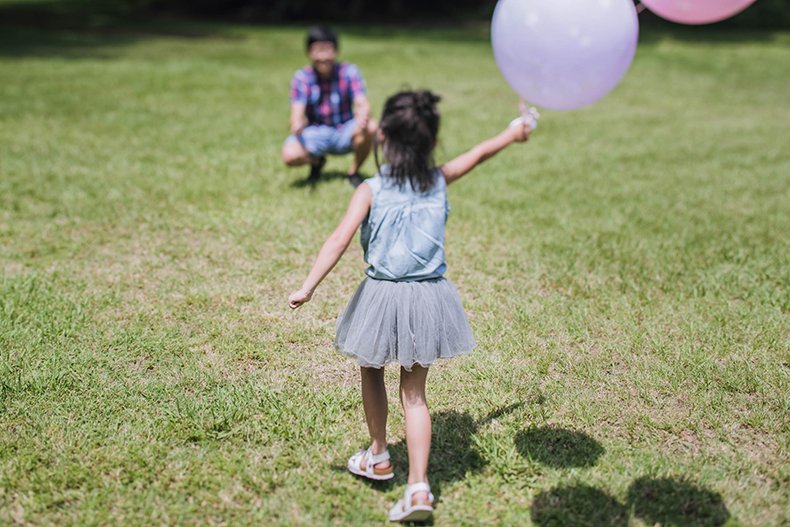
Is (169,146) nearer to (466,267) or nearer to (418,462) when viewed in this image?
(466,267)

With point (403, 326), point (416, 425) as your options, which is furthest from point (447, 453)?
point (403, 326)

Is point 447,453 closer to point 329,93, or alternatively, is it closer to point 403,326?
point 403,326

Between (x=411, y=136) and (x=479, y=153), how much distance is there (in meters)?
0.31

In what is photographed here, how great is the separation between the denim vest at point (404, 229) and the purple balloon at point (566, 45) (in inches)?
21.7

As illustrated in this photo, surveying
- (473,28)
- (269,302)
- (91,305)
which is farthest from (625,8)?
(473,28)

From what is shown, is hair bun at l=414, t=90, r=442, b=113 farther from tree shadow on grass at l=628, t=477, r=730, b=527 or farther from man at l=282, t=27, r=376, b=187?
man at l=282, t=27, r=376, b=187

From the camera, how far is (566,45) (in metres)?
2.90

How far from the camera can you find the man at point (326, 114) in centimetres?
652

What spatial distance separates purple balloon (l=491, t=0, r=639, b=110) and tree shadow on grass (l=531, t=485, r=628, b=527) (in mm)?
1441

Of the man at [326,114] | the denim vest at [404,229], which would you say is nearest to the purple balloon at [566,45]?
the denim vest at [404,229]

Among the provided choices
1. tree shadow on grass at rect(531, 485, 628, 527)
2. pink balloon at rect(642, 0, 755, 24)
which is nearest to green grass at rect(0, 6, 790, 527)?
tree shadow on grass at rect(531, 485, 628, 527)

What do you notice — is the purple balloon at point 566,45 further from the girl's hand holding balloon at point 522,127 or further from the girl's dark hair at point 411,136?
the girl's dark hair at point 411,136

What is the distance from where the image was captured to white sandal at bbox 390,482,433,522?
9.03 ft

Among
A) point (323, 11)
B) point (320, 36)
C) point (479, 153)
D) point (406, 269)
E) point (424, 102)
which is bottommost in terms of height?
point (406, 269)
